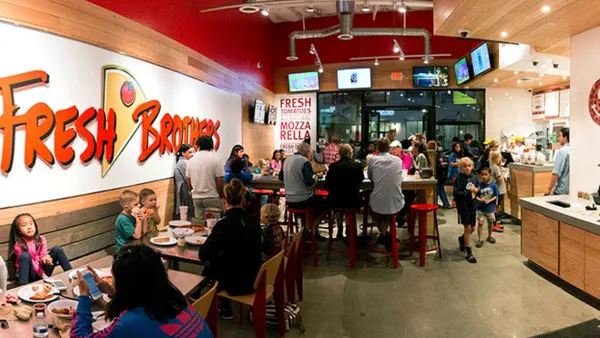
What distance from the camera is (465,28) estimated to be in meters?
4.84

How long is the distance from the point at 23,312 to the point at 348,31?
8050mm

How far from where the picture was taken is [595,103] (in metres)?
4.64

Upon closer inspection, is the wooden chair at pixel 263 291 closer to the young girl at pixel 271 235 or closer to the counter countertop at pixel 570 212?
the young girl at pixel 271 235

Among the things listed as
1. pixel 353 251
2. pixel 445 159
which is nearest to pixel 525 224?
pixel 353 251

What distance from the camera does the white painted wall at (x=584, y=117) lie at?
4.70 meters

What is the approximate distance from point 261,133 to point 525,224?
683 cm

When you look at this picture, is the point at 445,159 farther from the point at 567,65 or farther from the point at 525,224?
the point at 525,224

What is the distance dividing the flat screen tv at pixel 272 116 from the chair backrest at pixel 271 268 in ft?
26.2

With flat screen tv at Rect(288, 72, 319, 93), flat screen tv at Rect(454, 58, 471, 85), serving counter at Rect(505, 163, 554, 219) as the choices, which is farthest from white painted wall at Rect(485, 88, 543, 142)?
flat screen tv at Rect(288, 72, 319, 93)

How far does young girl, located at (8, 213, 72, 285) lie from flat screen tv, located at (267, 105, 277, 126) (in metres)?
7.78

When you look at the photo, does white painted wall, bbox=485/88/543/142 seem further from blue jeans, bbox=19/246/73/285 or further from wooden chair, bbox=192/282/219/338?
blue jeans, bbox=19/246/73/285

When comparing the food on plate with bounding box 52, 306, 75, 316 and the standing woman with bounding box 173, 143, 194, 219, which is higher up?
the standing woman with bounding box 173, 143, 194, 219

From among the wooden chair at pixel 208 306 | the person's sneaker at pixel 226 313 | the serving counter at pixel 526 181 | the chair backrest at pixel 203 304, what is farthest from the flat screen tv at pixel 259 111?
the chair backrest at pixel 203 304

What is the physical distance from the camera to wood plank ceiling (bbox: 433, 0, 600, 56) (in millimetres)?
4035
